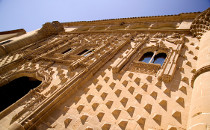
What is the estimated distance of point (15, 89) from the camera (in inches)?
403

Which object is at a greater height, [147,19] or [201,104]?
[147,19]

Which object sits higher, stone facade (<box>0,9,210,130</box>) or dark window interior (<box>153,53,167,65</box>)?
dark window interior (<box>153,53,167,65</box>)

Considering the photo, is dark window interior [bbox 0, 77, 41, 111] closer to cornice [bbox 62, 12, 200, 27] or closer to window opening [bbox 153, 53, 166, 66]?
window opening [bbox 153, 53, 166, 66]

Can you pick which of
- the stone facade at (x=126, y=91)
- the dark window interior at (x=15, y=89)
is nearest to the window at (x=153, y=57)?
the stone facade at (x=126, y=91)

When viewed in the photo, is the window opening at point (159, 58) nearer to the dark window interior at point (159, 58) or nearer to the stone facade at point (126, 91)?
the dark window interior at point (159, 58)

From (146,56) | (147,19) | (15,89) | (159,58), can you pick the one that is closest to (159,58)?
(159,58)

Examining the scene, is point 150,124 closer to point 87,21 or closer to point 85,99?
point 85,99

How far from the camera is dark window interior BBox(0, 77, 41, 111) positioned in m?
9.28

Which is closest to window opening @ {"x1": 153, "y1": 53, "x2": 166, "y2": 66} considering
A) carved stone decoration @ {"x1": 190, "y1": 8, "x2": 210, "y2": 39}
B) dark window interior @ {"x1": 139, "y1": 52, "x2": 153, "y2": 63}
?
dark window interior @ {"x1": 139, "y1": 52, "x2": 153, "y2": 63}

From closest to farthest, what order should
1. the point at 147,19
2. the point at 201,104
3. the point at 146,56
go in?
1. the point at 201,104
2. the point at 146,56
3. the point at 147,19

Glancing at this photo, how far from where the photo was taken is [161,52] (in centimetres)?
918

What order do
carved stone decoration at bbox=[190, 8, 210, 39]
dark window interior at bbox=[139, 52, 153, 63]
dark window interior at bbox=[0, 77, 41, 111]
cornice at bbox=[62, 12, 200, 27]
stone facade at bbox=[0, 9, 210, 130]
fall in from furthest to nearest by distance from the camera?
cornice at bbox=[62, 12, 200, 27]
dark window interior at bbox=[0, 77, 41, 111]
dark window interior at bbox=[139, 52, 153, 63]
carved stone decoration at bbox=[190, 8, 210, 39]
stone facade at bbox=[0, 9, 210, 130]

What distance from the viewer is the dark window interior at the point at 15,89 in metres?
9.28

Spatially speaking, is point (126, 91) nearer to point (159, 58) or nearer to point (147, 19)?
point (159, 58)
